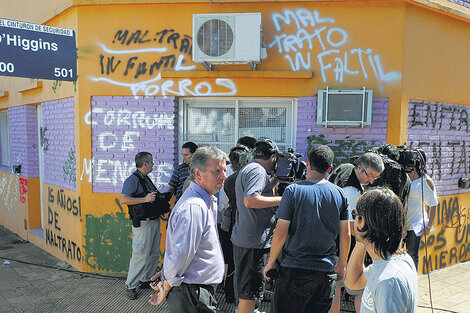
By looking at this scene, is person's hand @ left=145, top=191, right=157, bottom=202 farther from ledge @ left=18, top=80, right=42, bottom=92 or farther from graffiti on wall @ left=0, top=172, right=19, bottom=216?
graffiti on wall @ left=0, top=172, right=19, bottom=216

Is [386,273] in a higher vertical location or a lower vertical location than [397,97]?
lower

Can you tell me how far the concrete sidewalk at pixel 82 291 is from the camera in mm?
4305

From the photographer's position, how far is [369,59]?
4.82m

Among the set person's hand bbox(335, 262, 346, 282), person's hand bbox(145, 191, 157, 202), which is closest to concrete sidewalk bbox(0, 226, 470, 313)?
person's hand bbox(145, 191, 157, 202)

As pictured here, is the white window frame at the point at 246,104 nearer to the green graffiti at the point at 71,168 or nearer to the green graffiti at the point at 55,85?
the green graffiti at the point at 71,168

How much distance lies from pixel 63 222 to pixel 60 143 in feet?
4.33

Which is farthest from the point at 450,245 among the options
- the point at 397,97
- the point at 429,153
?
the point at 397,97

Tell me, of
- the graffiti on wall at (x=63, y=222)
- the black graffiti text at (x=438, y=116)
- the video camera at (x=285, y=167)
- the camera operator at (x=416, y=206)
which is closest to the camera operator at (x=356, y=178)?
the video camera at (x=285, y=167)

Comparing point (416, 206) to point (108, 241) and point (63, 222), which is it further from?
point (63, 222)

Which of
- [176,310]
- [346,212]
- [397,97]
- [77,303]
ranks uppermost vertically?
[397,97]

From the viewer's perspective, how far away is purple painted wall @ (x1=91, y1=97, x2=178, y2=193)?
520 cm

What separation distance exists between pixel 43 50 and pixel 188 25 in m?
1.96

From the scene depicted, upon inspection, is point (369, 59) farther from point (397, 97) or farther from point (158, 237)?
point (158, 237)

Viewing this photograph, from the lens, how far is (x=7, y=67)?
144 inches
